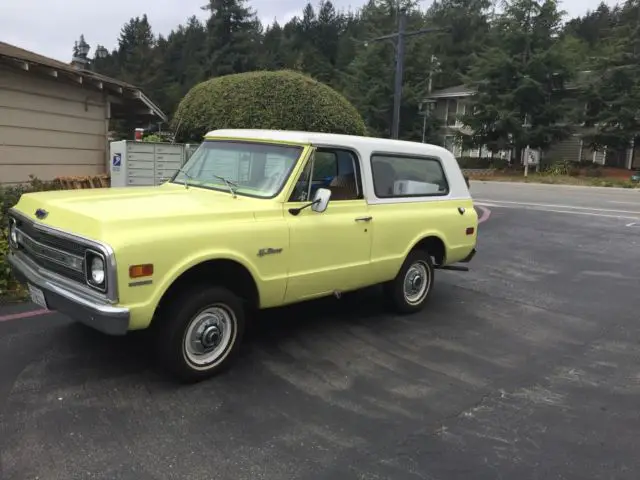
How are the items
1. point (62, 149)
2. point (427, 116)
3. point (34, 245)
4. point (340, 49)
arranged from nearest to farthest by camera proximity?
point (34, 245) → point (62, 149) → point (427, 116) → point (340, 49)

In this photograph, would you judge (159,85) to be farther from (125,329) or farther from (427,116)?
(125,329)

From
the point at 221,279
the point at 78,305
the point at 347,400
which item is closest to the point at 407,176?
the point at 221,279

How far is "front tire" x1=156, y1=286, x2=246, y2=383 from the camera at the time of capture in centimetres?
391

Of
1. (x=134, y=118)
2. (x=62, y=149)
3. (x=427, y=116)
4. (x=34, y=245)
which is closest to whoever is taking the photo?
(x=34, y=245)

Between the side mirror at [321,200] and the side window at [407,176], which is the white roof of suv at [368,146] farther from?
the side mirror at [321,200]

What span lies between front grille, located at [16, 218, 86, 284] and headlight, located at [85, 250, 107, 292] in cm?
7

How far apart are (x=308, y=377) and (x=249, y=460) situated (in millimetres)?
1191

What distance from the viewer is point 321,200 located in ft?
14.8

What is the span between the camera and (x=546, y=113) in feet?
124

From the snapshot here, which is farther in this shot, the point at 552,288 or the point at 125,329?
the point at 552,288

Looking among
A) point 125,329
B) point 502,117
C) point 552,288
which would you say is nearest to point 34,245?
point 125,329

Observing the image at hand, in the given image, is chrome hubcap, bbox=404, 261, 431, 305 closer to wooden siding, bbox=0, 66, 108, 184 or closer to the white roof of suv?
the white roof of suv

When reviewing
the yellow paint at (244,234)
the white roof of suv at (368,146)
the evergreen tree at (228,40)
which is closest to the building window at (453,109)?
the evergreen tree at (228,40)

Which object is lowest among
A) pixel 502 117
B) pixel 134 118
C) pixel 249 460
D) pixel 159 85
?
pixel 249 460
